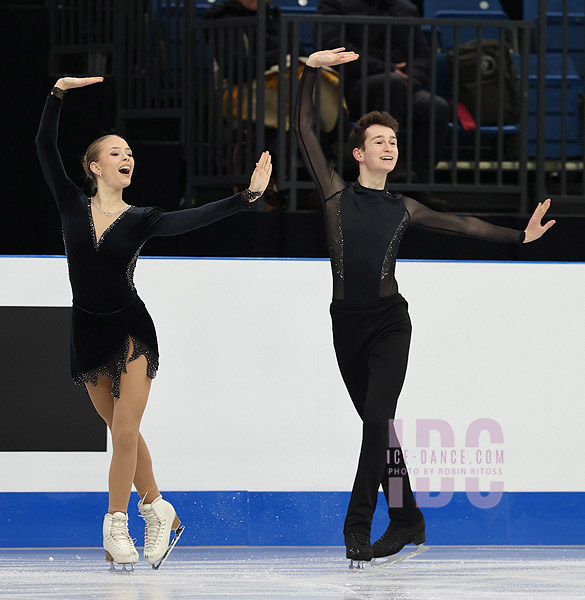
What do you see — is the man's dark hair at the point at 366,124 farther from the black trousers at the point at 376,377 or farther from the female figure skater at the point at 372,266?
the black trousers at the point at 376,377

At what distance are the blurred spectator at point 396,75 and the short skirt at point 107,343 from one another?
1801 millimetres

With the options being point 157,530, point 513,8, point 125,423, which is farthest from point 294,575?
point 513,8

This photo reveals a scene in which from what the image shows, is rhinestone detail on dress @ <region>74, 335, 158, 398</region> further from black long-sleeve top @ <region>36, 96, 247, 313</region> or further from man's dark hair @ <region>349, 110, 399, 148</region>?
man's dark hair @ <region>349, 110, 399, 148</region>

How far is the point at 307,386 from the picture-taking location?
209 inches

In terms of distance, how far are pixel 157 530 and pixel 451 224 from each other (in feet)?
5.20

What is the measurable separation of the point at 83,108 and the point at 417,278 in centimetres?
222

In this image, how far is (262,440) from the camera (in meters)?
5.26

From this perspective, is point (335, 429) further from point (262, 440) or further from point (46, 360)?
point (46, 360)

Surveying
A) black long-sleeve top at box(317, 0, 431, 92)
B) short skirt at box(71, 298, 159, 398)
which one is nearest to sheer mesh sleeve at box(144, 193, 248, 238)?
short skirt at box(71, 298, 159, 398)

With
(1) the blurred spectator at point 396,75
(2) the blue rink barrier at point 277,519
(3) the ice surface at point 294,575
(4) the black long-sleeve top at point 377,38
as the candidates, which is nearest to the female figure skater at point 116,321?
(3) the ice surface at point 294,575

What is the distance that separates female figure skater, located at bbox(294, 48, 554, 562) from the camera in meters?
4.62

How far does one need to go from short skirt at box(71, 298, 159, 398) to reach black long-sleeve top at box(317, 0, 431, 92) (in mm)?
2188

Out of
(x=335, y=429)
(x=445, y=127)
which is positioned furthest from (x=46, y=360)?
(x=445, y=127)

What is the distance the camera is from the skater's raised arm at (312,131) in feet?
15.2
